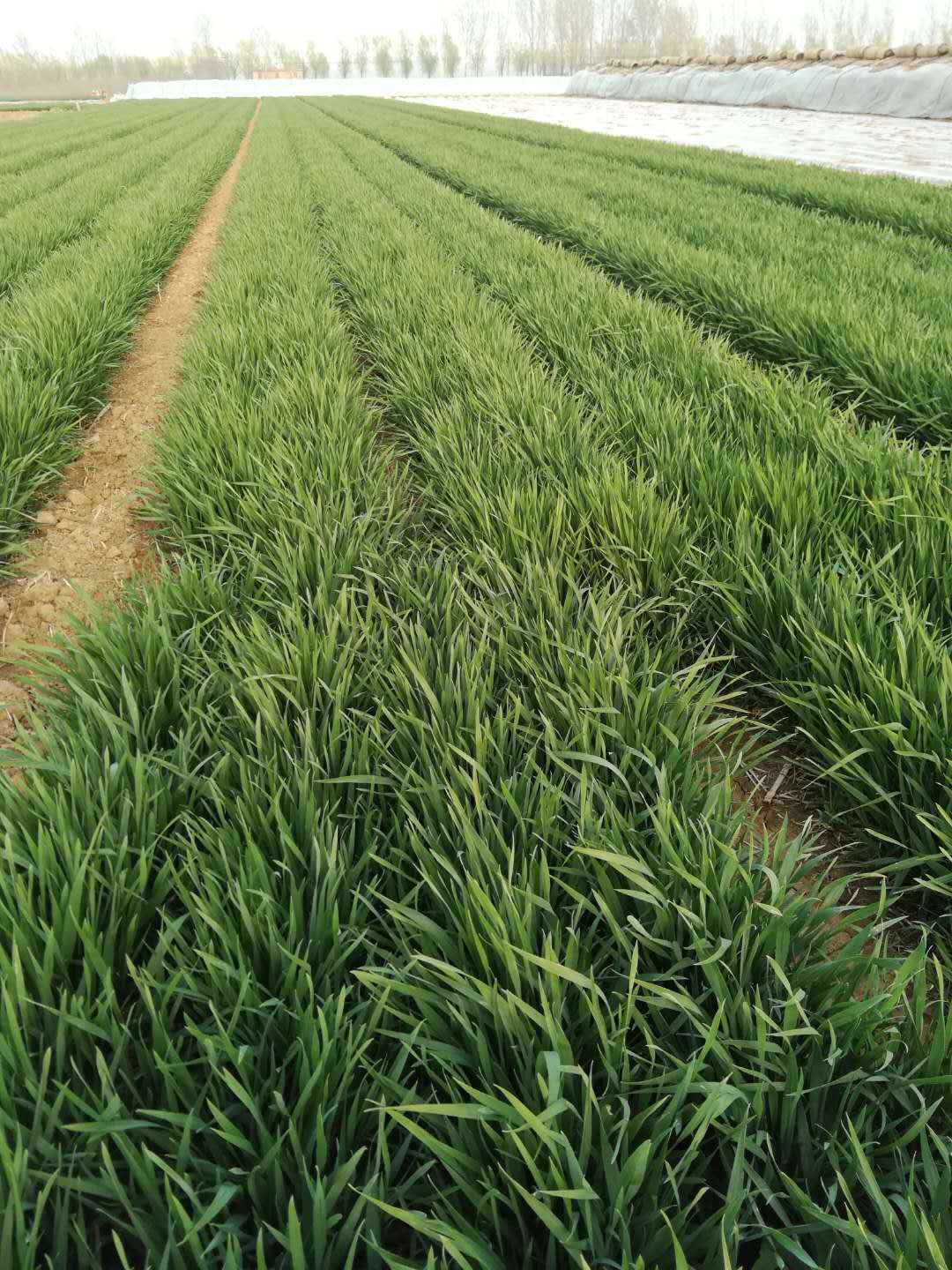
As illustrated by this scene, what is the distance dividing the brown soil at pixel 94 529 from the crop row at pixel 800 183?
16.6ft

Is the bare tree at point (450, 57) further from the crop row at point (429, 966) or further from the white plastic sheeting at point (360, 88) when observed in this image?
the crop row at point (429, 966)

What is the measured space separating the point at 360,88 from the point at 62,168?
50.8 meters

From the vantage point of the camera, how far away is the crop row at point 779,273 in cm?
283

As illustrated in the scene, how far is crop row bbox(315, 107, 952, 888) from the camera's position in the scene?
1220mm

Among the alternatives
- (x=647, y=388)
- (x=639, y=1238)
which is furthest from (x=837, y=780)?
(x=647, y=388)

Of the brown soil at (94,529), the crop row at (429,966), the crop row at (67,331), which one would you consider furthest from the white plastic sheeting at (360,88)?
the crop row at (429,966)

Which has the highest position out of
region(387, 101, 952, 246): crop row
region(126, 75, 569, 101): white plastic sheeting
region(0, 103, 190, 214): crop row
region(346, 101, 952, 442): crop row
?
region(126, 75, 569, 101): white plastic sheeting

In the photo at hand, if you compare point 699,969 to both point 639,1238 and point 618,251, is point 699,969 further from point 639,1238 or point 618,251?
point 618,251

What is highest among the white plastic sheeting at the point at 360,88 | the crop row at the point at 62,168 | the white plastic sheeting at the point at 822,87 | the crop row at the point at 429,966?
the white plastic sheeting at the point at 360,88

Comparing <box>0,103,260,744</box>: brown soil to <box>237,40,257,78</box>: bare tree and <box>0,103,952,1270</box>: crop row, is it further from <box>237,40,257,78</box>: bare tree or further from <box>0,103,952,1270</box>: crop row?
<box>237,40,257,78</box>: bare tree

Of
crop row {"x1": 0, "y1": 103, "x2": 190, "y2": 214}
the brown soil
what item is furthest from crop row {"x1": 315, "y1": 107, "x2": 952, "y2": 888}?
crop row {"x1": 0, "y1": 103, "x2": 190, "y2": 214}

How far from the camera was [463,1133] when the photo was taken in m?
0.72

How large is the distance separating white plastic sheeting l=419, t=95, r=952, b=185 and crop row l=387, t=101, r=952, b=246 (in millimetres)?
1450

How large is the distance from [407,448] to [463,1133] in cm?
237
